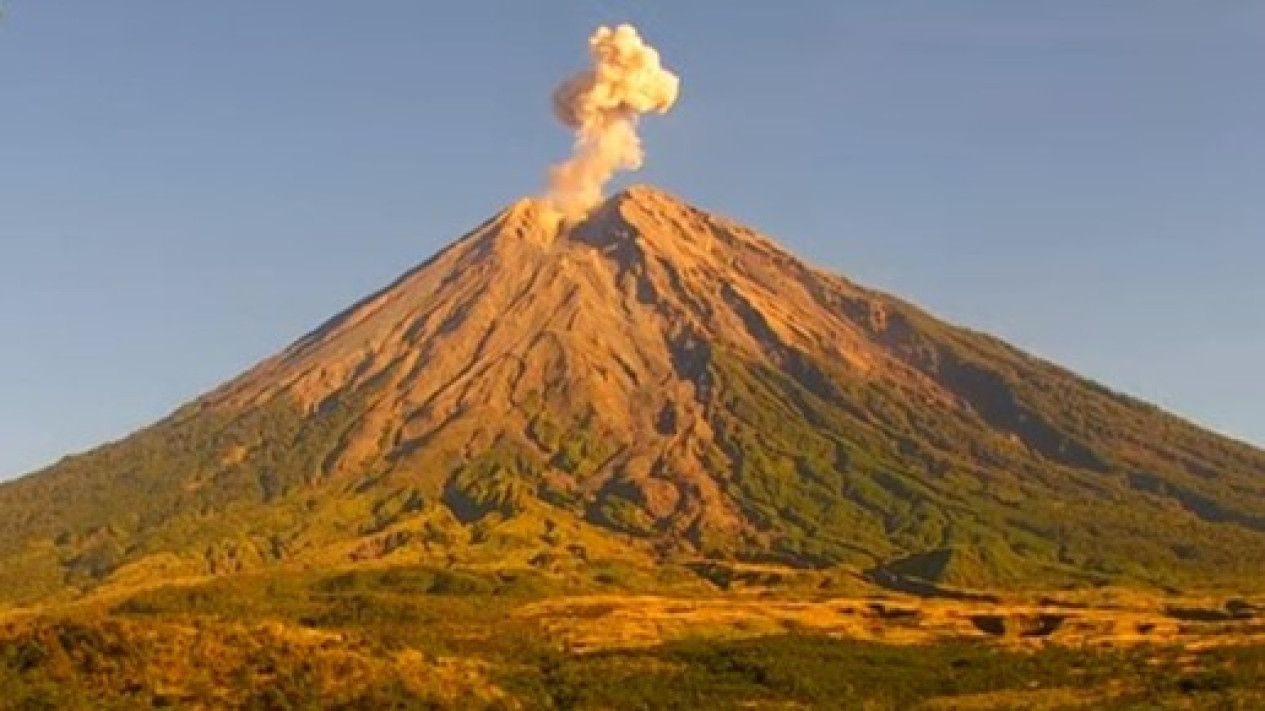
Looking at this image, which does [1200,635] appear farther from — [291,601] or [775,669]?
[291,601]

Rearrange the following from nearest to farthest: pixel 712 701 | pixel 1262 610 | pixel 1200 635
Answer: pixel 712 701, pixel 1200 635, pixel 1262 610

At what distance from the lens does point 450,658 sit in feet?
430

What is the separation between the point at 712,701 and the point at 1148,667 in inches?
1398

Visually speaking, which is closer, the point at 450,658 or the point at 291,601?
the point at 450,658

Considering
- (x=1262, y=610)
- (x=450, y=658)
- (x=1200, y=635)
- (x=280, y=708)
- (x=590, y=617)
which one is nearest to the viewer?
(x=280, y=708)

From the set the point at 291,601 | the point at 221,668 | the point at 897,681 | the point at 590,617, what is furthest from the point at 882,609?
the point at 221,668

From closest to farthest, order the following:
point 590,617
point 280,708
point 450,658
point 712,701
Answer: point 280,708 < point 712,701 < point 450,658 < point 590,617

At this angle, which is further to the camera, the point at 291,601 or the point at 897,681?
the point at 291,601

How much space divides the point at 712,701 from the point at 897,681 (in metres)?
18.2

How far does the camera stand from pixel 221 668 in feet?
365

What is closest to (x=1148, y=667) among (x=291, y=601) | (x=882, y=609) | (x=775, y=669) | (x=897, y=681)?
(x=897, y=681)

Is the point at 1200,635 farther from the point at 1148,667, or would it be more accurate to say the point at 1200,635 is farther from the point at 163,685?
the point at 163,685

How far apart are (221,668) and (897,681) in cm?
5164

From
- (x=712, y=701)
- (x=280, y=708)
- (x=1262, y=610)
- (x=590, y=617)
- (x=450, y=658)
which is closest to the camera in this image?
(x=280, y=708)
